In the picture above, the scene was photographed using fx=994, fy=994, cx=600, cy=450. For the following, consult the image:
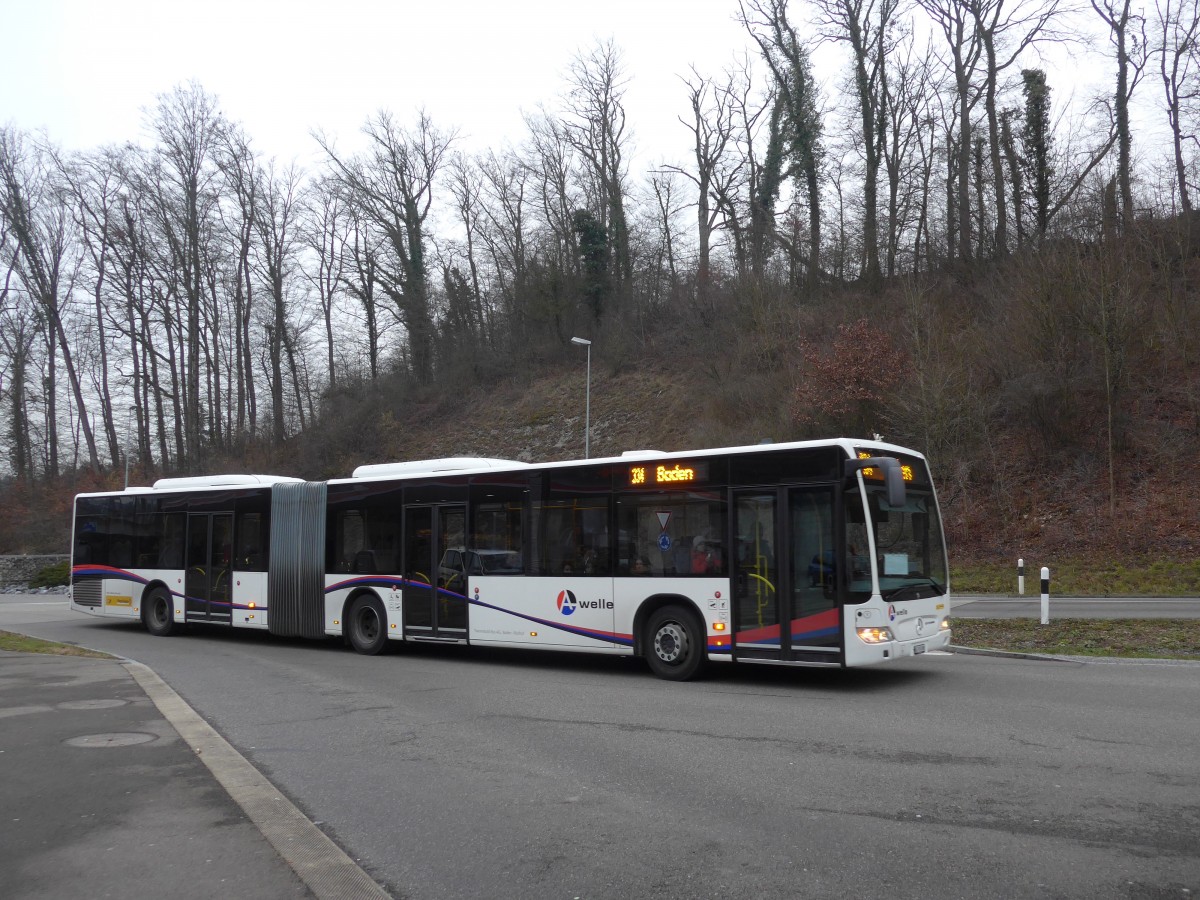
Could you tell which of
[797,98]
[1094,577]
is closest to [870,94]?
[797,98]

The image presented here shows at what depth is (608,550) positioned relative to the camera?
13055mm

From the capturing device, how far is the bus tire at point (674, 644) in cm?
1210

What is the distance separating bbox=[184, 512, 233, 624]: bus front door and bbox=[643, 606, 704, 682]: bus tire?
9.82 metres

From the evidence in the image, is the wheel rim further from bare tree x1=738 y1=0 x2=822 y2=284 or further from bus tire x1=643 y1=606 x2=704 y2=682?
bare tree x1=738 y1=0 x2=822 y2=284

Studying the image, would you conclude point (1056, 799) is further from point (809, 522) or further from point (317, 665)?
point (317, 665)

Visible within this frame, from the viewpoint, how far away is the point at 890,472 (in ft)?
34.2

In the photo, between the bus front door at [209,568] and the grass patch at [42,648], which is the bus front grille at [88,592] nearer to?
the bus front door at [209,568]

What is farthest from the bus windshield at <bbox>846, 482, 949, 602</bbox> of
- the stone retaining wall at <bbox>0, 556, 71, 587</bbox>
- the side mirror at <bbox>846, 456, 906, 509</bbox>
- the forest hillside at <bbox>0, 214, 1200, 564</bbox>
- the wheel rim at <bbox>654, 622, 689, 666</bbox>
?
the stone retaining wall at <bbox>0, 556, 71, 587</bbox>

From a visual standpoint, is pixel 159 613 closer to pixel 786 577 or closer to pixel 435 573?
pixel 435 573

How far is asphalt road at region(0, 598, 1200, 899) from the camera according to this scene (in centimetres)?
510

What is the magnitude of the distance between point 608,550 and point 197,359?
44.2 m

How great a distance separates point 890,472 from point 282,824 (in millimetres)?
6986

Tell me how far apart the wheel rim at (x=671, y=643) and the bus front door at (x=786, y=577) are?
82cm

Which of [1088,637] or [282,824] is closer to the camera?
[282,824]
